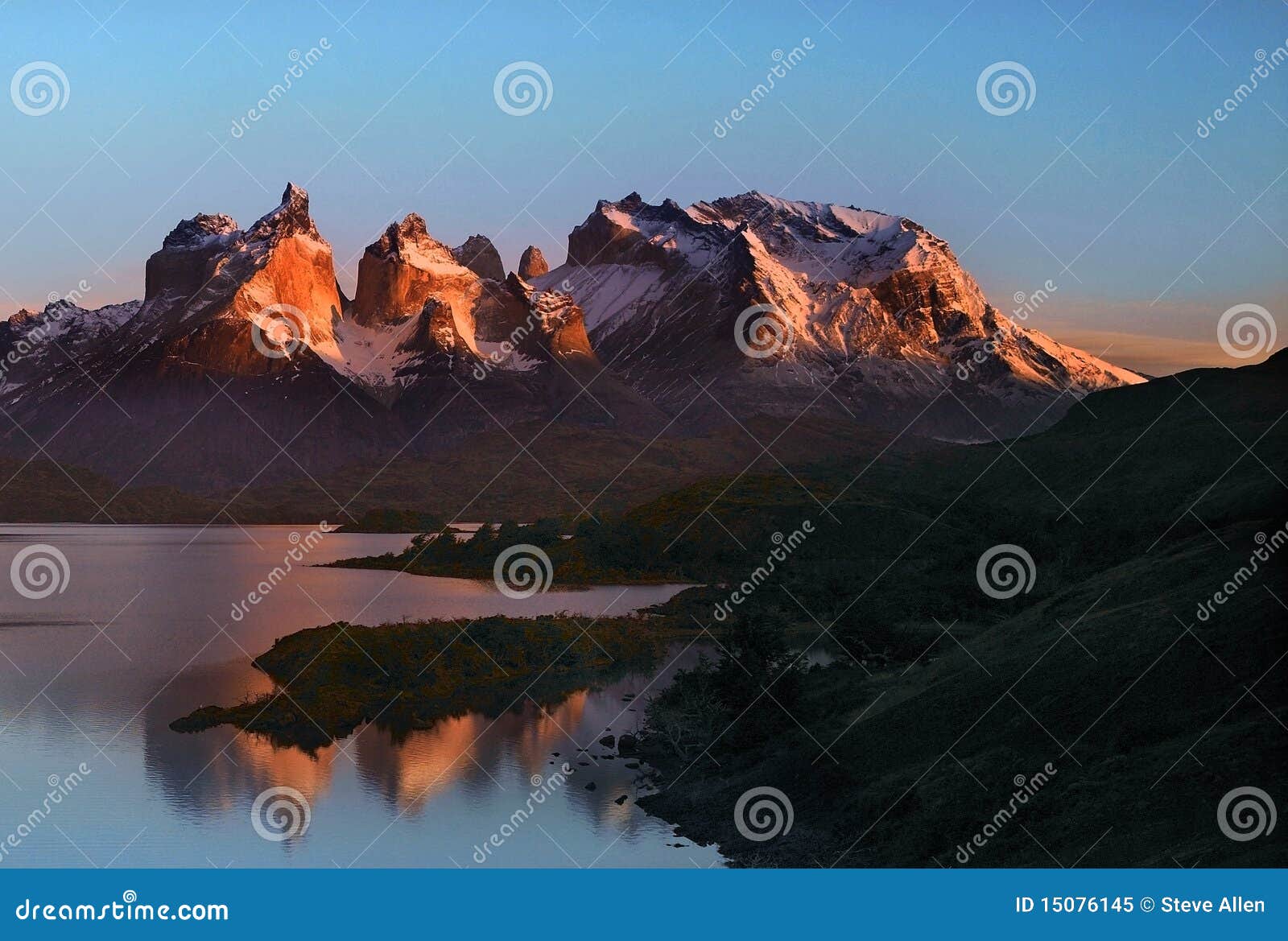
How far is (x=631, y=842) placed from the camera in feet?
131

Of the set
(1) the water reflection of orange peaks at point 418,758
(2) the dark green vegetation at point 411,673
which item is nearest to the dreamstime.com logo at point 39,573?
(2) the dark green vegetation at point 411,673

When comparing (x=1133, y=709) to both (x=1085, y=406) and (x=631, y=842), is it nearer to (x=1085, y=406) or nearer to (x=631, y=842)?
(x=631, y=842)

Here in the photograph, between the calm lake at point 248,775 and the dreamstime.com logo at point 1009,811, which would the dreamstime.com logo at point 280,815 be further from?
the dreamstime.com logo at point 1009,811

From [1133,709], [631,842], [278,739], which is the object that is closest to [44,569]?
[278,739]

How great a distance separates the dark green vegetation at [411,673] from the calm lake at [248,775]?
1440 millimetres

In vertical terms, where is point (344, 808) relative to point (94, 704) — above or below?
above

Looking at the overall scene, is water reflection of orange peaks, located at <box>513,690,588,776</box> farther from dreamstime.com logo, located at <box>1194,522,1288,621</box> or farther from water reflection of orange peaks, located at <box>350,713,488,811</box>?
dreamstime.com logo, located at <box>1194,522,1288,621</box>

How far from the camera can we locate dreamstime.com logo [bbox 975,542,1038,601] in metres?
80.9

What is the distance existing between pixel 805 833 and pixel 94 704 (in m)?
39.5

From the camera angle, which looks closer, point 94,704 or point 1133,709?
point 1133,709

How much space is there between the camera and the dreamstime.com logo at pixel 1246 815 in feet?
103

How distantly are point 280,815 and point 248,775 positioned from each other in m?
5.67

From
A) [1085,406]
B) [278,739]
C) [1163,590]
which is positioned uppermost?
[1085,406]

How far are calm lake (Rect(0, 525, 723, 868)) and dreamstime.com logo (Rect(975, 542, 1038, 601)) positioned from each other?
2032cm
